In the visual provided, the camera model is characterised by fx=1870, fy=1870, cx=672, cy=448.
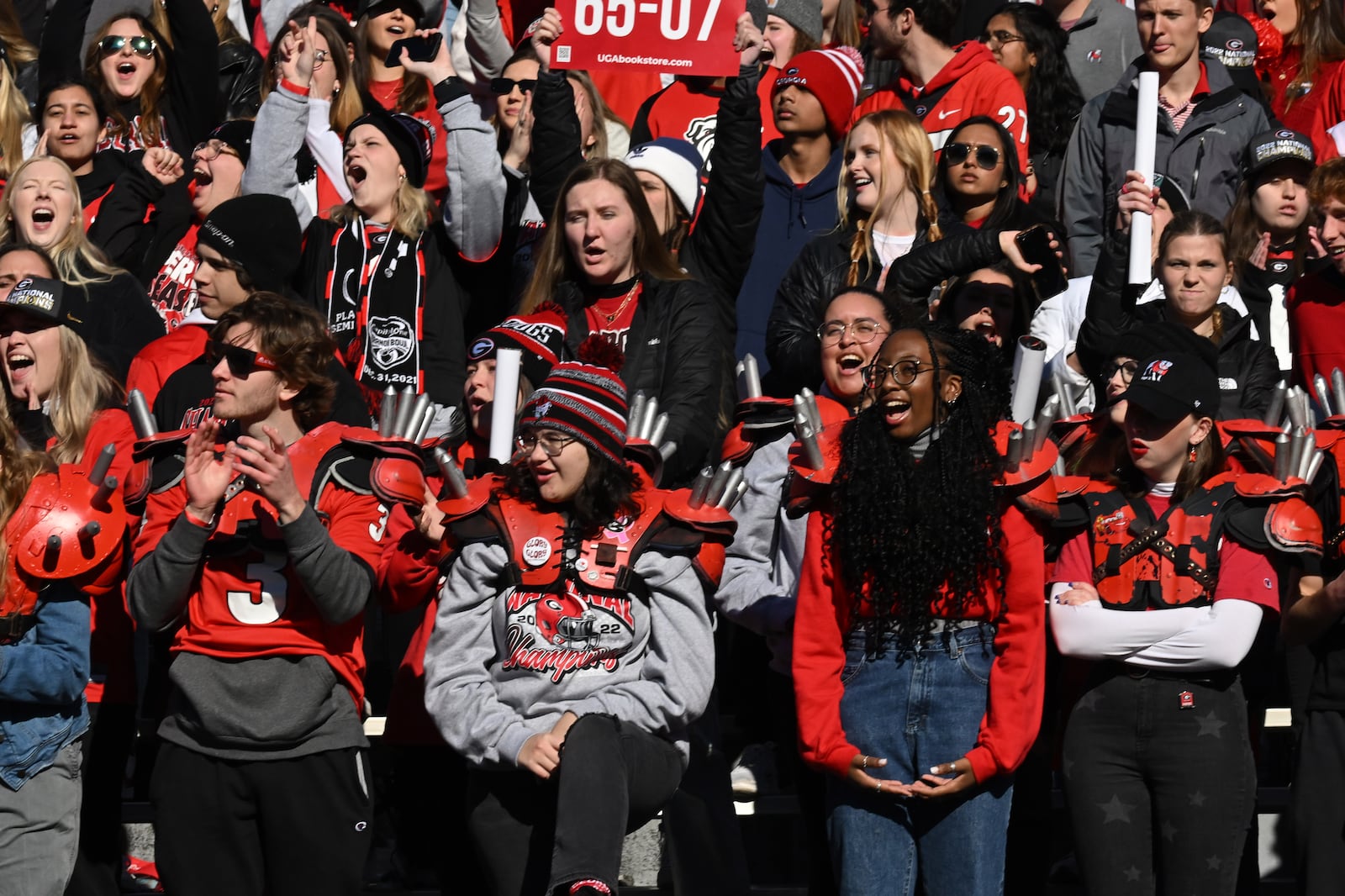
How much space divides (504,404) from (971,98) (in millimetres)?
3361

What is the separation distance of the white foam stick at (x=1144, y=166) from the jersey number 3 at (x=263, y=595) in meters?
2.91

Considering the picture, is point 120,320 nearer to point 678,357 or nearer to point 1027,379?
point 678,357

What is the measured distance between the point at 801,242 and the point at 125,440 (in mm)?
2953

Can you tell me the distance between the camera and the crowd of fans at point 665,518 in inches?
196

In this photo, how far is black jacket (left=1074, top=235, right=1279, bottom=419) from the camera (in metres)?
6.23

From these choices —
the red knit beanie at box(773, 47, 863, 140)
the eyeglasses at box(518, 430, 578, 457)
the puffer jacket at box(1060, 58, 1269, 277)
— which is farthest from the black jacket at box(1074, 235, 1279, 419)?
the eyeglasses at box(518, 430, 578, 457)

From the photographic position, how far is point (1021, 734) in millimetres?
4840

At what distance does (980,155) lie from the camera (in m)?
7.07

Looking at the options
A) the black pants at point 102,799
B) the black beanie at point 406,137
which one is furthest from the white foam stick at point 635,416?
the black beanie at point 406,137

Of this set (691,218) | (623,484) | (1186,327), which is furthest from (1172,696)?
(691,218)

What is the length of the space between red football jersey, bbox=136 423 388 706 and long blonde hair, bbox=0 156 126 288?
191 centimetres

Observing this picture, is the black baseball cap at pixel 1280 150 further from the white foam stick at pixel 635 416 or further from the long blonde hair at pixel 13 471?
the long blonde hair at pixel 13 471

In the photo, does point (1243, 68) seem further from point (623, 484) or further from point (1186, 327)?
point (623, 484)

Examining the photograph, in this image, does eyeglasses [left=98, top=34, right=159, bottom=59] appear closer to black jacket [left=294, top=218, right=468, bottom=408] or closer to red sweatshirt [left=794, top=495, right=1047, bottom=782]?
black jacket [left=294, top=218, right=468, bottom=408]
